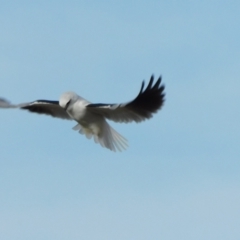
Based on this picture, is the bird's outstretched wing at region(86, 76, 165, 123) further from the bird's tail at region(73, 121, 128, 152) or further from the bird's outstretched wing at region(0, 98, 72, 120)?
the bird's outstretched wing at region(0, 98, 72, 120)

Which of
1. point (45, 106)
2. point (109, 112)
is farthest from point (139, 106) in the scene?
point (45, 106)

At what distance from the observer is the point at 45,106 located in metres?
15.8

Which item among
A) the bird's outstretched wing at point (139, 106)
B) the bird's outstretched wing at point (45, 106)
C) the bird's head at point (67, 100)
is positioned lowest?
the bird's outstretched wing at point (139, 106)

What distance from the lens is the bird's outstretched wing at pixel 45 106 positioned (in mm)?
15633

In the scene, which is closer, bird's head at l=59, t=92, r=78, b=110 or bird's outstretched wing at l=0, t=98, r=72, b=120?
bird's head at l=59, t=92, r=78, b=110

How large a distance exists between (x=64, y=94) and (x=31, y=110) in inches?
63.7

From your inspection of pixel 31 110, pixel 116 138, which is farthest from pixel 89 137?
pixel 31 110

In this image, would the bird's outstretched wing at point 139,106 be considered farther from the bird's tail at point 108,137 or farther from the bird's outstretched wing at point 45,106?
the bird's outstretched wing at point 45,106

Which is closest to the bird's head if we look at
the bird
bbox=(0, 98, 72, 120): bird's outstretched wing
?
the bird

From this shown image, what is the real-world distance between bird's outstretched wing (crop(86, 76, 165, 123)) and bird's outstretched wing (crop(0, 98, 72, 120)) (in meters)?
1.28

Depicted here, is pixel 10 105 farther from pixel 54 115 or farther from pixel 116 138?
pixel 116 138

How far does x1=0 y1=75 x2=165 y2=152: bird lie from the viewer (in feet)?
46.5

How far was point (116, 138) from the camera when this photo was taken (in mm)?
14898

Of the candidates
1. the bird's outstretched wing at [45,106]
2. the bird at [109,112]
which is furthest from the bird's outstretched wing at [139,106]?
the bird's outstretched wing at [45,106]
